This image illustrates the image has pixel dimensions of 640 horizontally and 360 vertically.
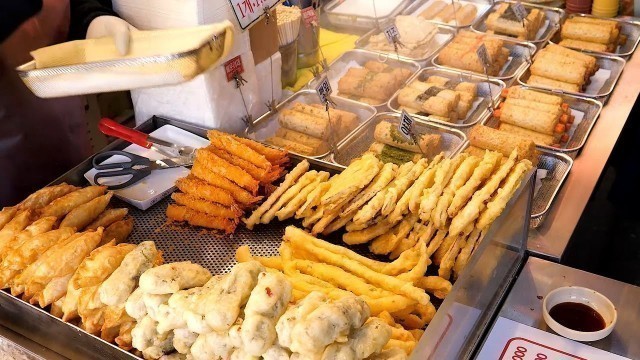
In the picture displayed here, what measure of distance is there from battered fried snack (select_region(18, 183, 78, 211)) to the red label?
0.97m

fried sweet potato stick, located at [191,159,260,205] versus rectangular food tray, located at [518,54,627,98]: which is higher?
fried sweet potato stick, located at [191,159,260,205]

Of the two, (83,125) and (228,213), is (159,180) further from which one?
(83,125)

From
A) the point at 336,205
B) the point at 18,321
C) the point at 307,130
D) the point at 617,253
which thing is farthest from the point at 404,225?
the point at 617,253

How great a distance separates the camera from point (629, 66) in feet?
13.0

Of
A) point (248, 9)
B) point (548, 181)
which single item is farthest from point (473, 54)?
point (248, 9)

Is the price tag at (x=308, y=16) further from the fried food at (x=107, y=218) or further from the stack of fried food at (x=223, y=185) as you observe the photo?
the fried food at (x=107, y=218)

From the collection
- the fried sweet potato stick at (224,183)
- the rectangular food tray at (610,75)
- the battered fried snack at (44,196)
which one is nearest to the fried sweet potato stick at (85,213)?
the battered fried snack at (44,196)

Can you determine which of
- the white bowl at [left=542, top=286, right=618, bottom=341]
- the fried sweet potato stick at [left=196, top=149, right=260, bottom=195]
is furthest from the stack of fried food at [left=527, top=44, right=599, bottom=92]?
the fried sweet potato stick at [left=196, top=149, right=260, bottom=195]

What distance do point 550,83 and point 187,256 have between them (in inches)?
96.2

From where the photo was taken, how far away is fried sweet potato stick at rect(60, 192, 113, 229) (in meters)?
2.60

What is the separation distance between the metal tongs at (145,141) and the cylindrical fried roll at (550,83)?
6.92 ft

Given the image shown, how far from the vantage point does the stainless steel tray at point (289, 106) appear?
3.53 meters

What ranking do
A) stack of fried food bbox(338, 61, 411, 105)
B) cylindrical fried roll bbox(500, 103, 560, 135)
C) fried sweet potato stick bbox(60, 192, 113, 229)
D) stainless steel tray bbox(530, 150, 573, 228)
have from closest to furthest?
fried sweet potato stick bbox(60, 192, 113, 229) → stainless steel tray bbox(530, 150, 573, 228) → cylindrical fried roll bbox(500, 103, 560, 135) → stack of fried food bbox(338, 61, 411, 105)

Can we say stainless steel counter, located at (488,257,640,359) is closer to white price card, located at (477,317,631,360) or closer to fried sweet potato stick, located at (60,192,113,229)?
white price card, located at (477,317,631,360)
